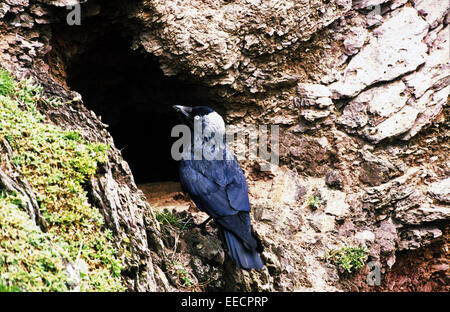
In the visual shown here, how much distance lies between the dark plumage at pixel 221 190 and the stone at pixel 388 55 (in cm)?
172

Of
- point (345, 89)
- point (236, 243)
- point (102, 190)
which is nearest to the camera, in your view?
point (102, 190)

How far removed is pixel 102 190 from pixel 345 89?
3409 millimetres

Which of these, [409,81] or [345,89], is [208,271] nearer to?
[345,89]

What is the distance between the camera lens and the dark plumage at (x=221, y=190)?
13.9 feet

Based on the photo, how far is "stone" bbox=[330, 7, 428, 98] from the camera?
583 cm

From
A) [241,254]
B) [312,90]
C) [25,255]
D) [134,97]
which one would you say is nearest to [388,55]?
[312,90]

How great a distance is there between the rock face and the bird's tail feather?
0.78 metres

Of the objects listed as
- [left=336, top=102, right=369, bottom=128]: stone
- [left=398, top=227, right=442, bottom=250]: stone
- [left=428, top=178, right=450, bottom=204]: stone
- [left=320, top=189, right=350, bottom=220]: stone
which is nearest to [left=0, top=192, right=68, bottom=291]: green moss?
[left=320, top=189, right=350, bottom=220]: stone

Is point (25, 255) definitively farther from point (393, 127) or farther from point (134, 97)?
point (393, 127)

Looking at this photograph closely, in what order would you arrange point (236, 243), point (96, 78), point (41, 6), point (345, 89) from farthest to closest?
1. point (96, 78)
2. point (345, 89)
3. point (41, 6)
4. point (236, 243)

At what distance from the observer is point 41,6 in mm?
4801

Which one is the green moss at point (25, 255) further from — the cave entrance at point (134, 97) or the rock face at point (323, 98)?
the cave entrance at point (134, 97)

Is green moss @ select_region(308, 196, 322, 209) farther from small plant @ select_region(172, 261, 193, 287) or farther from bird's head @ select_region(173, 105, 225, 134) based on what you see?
small plant @ select_region(172, 261, 193, 287)

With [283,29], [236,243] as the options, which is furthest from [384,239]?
[283,29]
